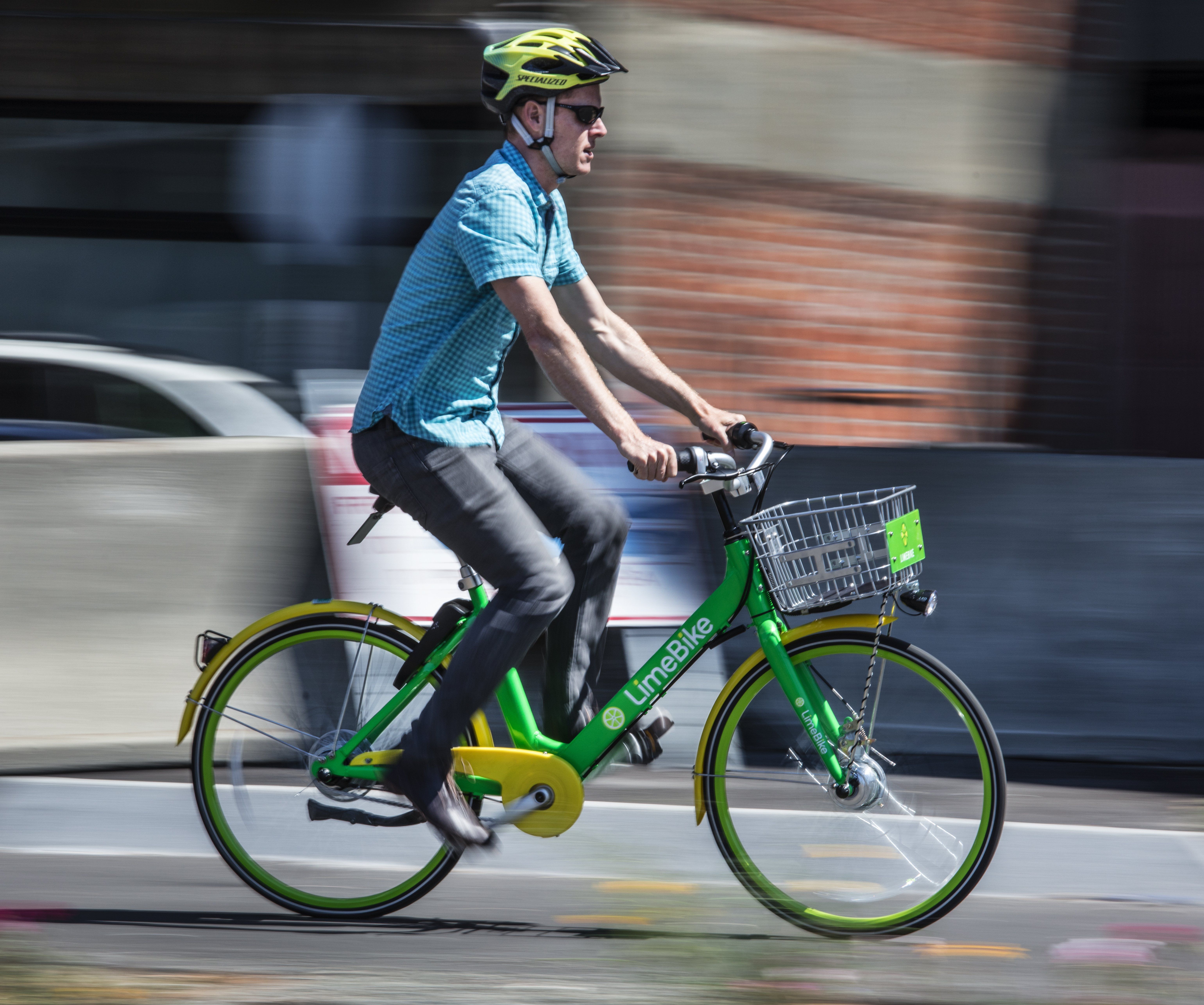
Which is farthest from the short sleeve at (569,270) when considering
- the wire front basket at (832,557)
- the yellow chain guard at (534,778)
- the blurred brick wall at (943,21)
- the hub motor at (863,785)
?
the blurred brick wall at (943,21)

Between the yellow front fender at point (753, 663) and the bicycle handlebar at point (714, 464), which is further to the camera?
the yellow front fender at point (753, 663)

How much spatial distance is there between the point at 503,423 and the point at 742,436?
0.62 meters

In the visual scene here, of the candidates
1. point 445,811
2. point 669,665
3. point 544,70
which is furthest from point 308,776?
point 544,70

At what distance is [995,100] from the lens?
6805 millimetres

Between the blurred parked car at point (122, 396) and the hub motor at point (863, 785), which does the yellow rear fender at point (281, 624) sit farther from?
the blurred parked car at point (122, 396)

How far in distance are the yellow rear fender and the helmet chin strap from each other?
122cm

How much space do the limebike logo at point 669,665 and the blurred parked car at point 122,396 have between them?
8.83 feet

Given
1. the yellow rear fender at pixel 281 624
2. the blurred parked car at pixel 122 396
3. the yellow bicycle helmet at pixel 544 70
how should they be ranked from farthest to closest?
the blurred parked car at pixel 122 396 → the yellow rear fender at pixel 281 624 → the yellow bicycle helmet at pixel 544 70

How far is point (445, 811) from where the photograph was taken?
373 centimetres

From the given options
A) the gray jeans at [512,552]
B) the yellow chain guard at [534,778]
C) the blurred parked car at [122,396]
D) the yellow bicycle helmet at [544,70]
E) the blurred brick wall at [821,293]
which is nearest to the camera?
the yellow bicycle helmet at [544,70]

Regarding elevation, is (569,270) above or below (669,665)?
above

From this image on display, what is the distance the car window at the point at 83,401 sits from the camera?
618cm

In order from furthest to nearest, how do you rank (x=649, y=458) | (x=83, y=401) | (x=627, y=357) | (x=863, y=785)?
(x=83, y=401) < (x=627, y=357) < (x=863, y=785) < (x=649, y=458)

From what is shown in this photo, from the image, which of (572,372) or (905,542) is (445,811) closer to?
(572,372)
